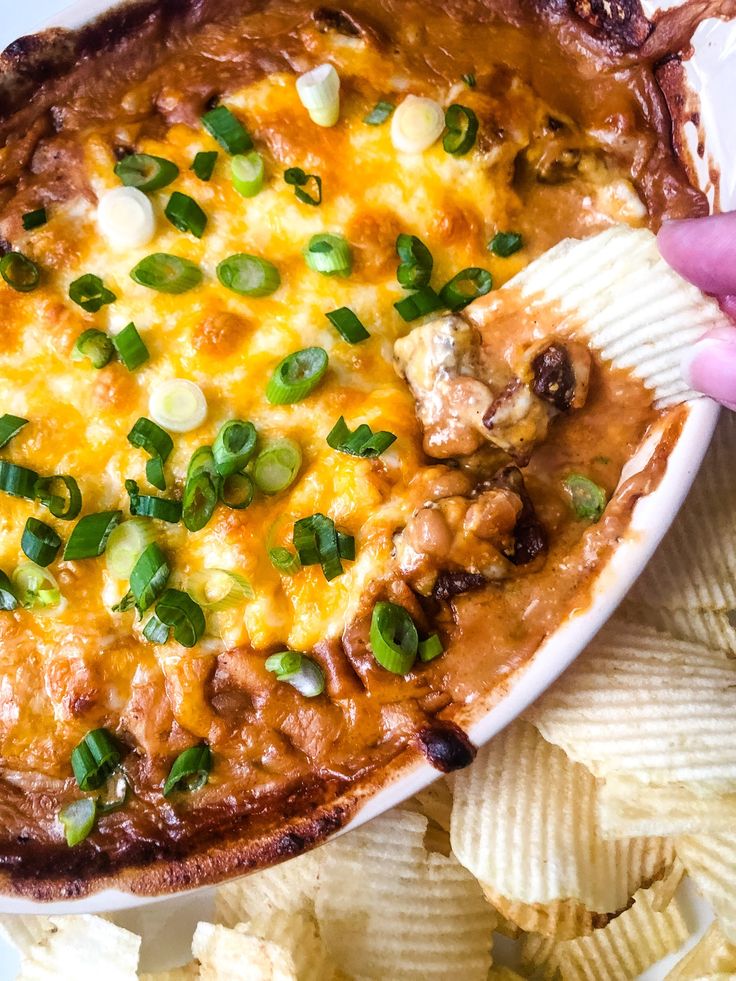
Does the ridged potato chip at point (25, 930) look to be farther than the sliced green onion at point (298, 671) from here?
Yes

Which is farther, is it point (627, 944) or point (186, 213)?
point (627, 944)

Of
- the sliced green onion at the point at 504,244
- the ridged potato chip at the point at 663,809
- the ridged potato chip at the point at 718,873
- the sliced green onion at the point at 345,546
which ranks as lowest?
the ridged potato chip at the point at 718,873

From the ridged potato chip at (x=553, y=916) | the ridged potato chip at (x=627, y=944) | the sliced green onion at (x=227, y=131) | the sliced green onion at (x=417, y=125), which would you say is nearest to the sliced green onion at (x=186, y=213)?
the sliced green onion at (x=227, y=131)

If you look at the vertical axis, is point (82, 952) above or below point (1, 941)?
above

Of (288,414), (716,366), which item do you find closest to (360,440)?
(288,414)

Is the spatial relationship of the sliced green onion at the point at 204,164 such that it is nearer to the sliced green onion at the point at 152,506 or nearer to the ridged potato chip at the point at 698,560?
the sliced green onion at the point at 152,506

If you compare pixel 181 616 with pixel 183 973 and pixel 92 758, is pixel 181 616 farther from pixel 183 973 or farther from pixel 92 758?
pixel 183 973
